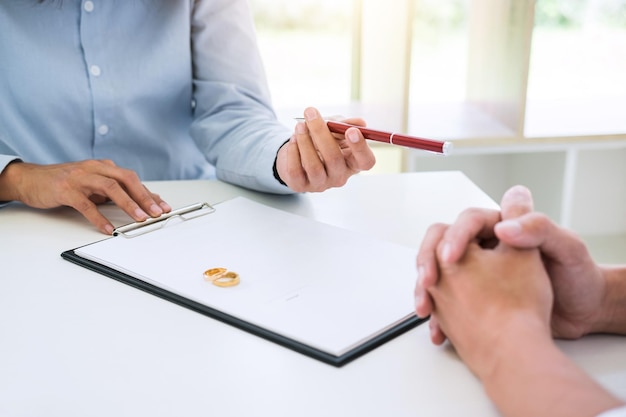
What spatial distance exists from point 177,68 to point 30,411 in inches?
33.0

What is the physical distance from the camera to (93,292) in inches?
27.5

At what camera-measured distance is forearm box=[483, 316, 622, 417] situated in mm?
465

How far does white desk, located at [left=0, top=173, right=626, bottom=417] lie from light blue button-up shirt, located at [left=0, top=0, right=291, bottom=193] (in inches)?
16.5

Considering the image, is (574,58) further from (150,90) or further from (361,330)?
(361,330)

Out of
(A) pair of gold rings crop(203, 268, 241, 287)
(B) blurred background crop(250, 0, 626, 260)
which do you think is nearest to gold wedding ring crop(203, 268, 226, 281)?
(A) pair of gold rings crop(203, 268, 241, 287)

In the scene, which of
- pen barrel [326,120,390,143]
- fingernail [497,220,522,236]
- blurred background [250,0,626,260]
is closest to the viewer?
fingernail [497,220,522,236]

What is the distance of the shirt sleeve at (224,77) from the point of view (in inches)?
47.5

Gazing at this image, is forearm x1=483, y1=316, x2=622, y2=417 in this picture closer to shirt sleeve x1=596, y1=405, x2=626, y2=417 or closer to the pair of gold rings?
shirt sleeve x1=596, y1=405, x2=626, y2=417

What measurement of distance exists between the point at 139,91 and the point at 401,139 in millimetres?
614

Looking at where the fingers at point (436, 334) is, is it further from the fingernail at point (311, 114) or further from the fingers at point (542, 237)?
the fingernail at point (311, 114)

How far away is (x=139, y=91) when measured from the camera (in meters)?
1.22

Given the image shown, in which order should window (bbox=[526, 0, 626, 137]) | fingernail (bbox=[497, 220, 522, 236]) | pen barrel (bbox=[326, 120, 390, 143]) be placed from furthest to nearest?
window (bbox=[526, 0, 626, 137]) → pen barrel (bbox=[326, 120, 390, 143]) → fingernail (bbox=[497, 220, 522, 236])

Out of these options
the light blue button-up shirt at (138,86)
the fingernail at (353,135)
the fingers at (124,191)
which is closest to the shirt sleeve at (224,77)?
the light blue button-up shirt at (138,86)

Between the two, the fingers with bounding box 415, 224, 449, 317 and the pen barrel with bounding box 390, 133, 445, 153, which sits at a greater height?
the pen barrel with bounding box 390, 133, 445, 153
